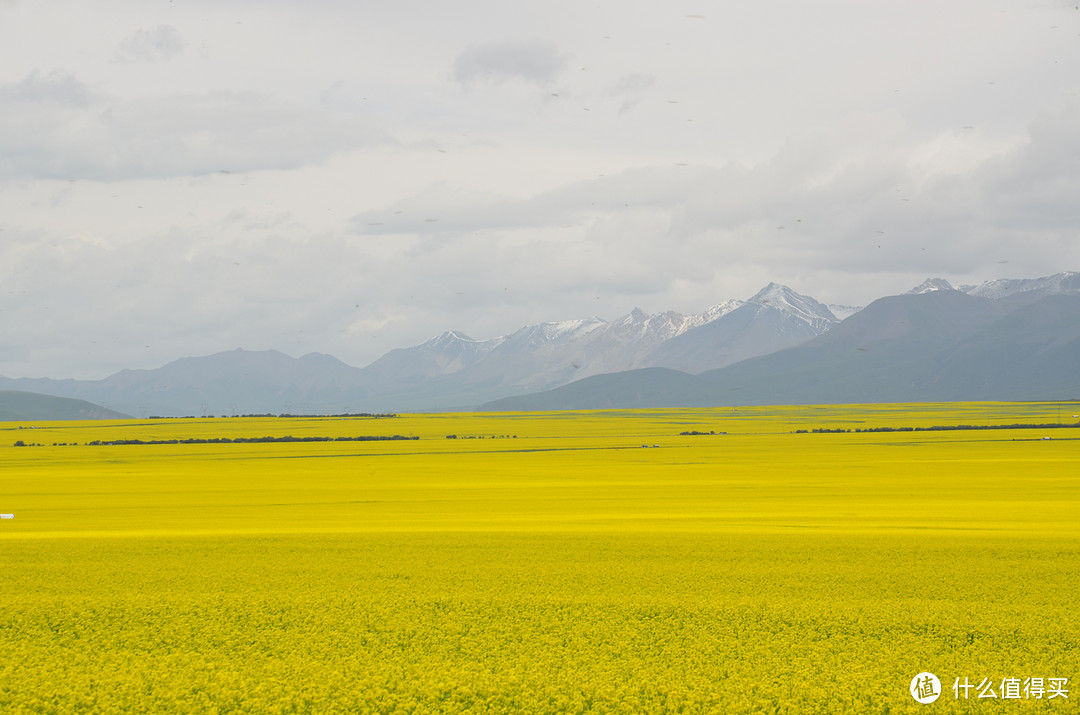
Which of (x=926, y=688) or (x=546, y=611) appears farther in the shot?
(x=546, y=611)

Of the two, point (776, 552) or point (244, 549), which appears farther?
point (244, 549)

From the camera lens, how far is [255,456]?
7806 cm

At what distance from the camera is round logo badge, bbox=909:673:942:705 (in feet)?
32.2

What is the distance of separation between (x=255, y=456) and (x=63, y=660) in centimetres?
6990

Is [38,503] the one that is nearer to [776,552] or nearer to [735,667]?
[776,552]

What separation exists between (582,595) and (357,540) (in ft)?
25.7

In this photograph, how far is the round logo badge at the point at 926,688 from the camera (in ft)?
32.2

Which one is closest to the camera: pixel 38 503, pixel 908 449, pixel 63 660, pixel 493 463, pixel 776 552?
pixel 63 660

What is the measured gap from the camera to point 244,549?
738 inches

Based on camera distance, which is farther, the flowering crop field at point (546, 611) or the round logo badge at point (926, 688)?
the flowering crop field at point (546, 611)

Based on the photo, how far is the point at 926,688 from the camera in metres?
10.1

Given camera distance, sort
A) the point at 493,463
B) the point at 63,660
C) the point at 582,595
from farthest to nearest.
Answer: the point at 493,463
the point at 582,595
the point at 63,660

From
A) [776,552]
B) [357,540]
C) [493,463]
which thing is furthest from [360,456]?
[776,552]

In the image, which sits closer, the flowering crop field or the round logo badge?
the round logo badge
